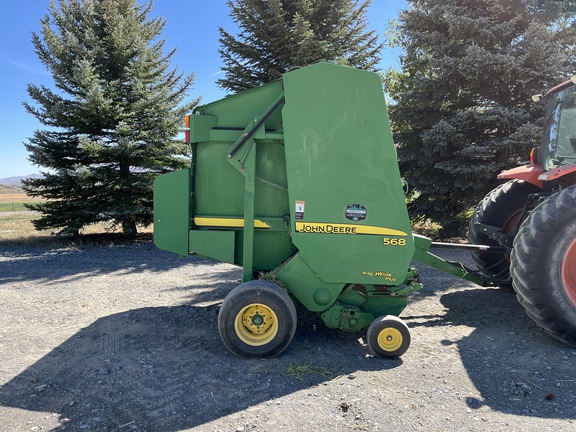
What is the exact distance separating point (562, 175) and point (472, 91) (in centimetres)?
586

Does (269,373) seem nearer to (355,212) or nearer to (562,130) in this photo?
(355,212)

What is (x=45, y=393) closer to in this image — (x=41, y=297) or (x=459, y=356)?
(x=41, y=297)

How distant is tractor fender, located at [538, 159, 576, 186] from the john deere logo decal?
2.08m

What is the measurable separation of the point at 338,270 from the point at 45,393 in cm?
252

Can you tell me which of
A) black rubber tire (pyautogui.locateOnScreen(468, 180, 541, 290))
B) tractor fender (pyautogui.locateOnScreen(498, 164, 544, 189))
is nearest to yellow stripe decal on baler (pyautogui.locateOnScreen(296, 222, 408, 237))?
tractor fender (pyautogui.locateOnScreen(498, 164, 544, 189))

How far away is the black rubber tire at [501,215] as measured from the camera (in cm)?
538

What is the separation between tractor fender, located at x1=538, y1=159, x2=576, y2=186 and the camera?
4.02m

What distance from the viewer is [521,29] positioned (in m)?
9.02

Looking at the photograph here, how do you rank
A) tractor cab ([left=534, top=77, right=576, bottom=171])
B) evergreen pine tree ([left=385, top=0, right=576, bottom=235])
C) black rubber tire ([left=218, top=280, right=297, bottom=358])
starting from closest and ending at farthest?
black rubber tire ([left=218, top=280, right=297, bottom=358])
tractor cab ([left=534, top=77, right=576, bottom=171])
evergreen pine tree ([left=385, top=0, right=576, bottom=235])

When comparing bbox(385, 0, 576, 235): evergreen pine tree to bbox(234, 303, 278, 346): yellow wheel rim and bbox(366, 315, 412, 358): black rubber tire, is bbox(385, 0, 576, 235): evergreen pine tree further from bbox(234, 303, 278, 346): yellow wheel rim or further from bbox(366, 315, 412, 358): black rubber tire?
bbox(234, 303, 278, 346): yellow wheel rim

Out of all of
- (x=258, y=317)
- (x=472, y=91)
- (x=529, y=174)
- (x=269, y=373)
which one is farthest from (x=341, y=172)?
(x=472, y=91)

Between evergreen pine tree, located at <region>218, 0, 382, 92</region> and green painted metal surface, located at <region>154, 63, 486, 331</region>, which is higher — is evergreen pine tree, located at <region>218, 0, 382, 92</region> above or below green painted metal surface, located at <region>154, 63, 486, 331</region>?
above

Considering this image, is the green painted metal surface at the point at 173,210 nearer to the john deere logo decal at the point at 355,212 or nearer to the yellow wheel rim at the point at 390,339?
the john deere logo decal at the point at 355,212

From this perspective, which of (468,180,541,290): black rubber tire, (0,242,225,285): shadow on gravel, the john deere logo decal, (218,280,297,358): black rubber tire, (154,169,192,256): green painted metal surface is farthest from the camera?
(0,242,225,285): shadow on gravel
